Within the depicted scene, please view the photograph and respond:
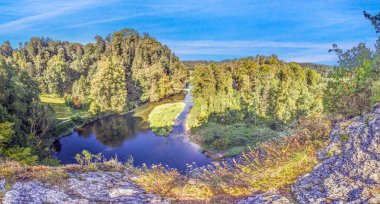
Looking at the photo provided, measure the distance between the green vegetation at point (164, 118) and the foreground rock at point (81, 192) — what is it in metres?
38.5

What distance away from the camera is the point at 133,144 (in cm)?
4409

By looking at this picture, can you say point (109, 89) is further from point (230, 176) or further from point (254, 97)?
point (230, 176)

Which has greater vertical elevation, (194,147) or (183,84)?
(183,84)

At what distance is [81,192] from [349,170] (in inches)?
277

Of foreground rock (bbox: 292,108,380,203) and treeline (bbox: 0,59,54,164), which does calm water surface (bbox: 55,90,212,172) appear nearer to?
treeline (bbox: 0,59,54,164)

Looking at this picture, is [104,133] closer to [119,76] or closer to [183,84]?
[119,76]

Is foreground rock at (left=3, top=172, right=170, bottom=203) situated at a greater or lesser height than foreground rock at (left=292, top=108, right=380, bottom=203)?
lesser

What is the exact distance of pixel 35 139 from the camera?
1214 inches

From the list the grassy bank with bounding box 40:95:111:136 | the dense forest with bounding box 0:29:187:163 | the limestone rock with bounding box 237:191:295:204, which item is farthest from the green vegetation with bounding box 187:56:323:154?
the limestone rock with bounding box 237:191:295:204

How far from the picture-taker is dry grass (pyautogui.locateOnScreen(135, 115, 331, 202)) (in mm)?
8797

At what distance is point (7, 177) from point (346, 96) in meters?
12.3

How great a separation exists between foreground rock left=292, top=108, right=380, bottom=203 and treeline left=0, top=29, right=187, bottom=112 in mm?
56650

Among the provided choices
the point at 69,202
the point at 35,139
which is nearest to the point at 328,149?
the point at 69,202

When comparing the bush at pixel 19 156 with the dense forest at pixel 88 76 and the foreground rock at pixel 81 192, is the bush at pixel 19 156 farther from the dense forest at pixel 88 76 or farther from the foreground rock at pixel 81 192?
the foreground rock at pixel 81 192
